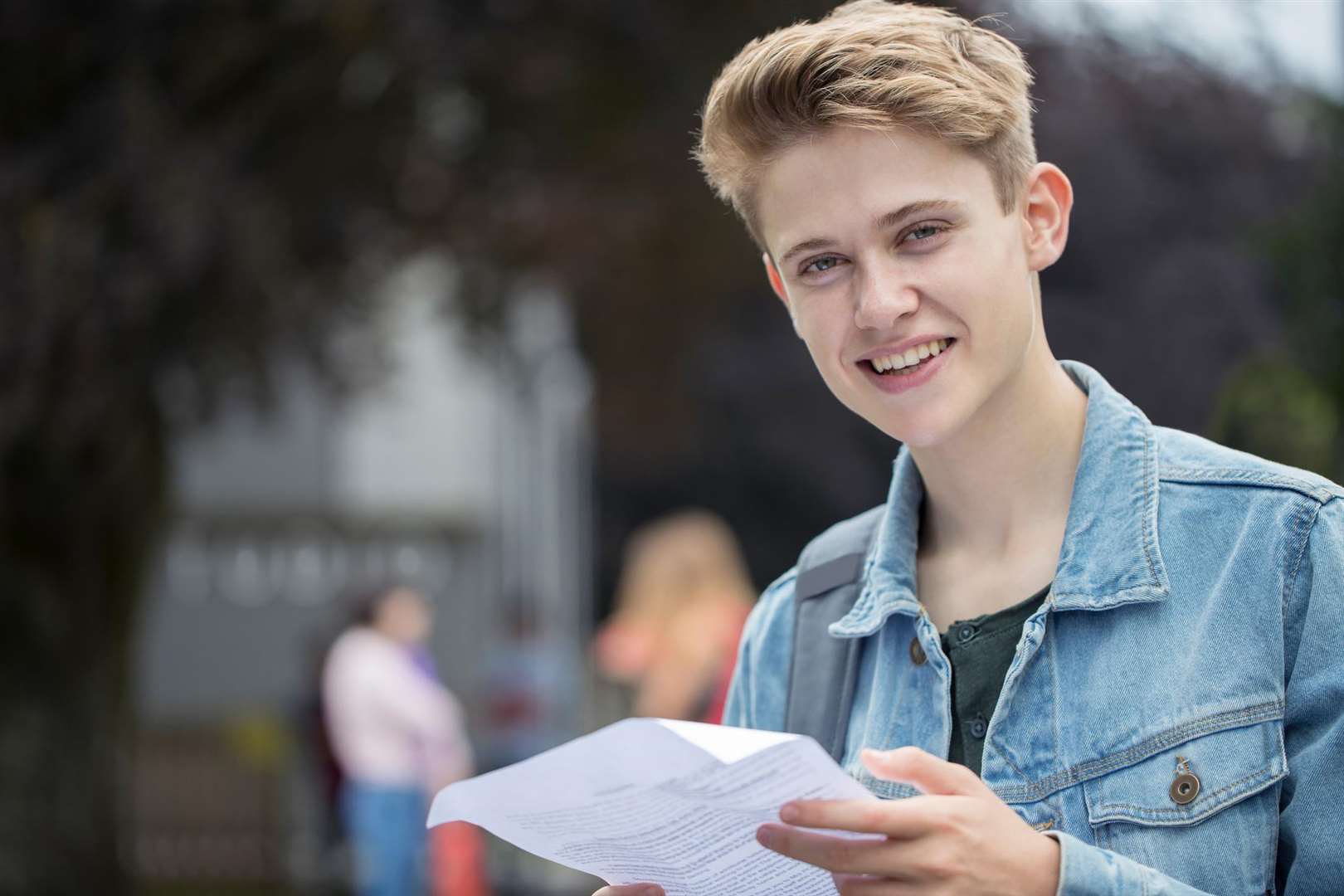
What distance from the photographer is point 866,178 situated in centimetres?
190

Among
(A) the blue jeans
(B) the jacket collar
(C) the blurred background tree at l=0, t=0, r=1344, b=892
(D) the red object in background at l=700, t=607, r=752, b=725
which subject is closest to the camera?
(B) the jacket collar

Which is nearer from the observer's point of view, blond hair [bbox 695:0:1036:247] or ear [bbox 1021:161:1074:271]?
blond hair [bbox 695:0:1036:247]

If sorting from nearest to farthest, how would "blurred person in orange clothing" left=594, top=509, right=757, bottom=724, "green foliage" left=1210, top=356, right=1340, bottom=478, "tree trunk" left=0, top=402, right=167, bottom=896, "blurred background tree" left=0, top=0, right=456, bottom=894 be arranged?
"green foliage" left=1210, top=356, right=1340, bottom=478 < "blurred person in orange clothing" left=594, top=509, right=757, bottom=724 < "blurred background tree" left=0, top=0, right=456, bottom=894 < "tree trunk" left=0, top=402, right=167, bottom=896

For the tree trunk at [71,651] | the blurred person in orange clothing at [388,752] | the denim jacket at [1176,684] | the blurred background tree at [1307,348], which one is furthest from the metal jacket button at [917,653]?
the tree trunk at [71,651]

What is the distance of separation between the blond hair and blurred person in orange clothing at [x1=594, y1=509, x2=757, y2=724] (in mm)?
3605

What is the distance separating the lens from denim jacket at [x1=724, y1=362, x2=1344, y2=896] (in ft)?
5.75

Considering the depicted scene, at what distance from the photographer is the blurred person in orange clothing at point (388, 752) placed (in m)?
8.96

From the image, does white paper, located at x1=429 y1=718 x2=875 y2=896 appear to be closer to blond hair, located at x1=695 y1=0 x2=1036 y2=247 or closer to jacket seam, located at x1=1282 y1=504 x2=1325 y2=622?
jacket seam, located at x1=1282 y1=504 x2=1325 y2=622

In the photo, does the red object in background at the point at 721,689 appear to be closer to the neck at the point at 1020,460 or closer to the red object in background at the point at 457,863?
the neck at the point at 1020,460

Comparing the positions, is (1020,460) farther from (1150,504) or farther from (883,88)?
(883,88)

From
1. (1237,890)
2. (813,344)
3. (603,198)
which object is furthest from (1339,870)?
(603,198)

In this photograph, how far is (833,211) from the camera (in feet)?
6.29

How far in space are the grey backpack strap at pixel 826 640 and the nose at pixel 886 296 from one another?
43 cm

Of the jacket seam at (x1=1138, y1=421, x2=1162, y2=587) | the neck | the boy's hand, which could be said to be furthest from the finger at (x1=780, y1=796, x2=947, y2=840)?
the neck
